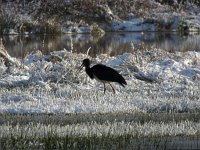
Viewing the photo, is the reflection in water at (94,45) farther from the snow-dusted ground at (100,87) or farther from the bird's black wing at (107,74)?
the bird's black wing at (107,74)

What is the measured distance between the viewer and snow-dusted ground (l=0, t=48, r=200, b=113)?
33.2 ft

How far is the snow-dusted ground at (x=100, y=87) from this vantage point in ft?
33.2

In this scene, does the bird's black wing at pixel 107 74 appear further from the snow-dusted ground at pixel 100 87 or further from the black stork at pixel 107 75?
the snow-dusted ground at pixel 100 87

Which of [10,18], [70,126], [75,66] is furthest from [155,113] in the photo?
[10,18]

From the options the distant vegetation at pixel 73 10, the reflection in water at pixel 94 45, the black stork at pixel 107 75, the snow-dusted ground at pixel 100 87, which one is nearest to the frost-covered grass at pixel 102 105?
the snow-dusted ground at pixel 100 87

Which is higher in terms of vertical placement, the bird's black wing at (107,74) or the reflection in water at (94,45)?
the bird's black wing at (107,74)

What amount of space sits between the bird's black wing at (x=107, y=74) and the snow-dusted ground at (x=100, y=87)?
0.28 metres

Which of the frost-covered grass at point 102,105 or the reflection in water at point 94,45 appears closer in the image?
the frost-covered grass at point 102,105

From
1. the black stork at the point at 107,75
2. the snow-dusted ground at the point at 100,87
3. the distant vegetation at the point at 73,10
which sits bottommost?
the distant vegetation at the point at 73,10

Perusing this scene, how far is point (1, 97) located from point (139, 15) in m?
46.6

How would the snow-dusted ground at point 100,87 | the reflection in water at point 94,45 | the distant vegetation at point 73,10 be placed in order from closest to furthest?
the snow-dusted ground at point 100,87 → the reflection in water at point 94,45 → the distant vegetation at point 73,10

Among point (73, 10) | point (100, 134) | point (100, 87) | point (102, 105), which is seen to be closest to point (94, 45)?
point (100, 87)

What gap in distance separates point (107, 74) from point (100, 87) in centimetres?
133

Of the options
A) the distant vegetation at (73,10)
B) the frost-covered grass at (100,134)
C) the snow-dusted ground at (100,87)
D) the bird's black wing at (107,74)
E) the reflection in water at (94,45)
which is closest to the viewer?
the frost-covered grass at (100,134)
